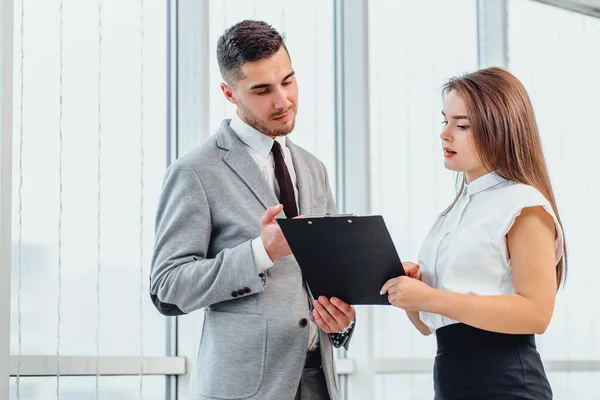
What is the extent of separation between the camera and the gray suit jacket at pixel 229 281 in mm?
2043

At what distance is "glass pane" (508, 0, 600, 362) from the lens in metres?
4.59

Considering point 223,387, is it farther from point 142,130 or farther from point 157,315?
point 142,130

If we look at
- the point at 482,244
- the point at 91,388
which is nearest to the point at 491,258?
the point at 482,244

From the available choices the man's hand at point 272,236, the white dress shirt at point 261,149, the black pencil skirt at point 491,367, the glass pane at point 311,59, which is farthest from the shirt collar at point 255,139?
the glass pane at point 311,59

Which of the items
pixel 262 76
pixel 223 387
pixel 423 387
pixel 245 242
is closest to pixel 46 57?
pixel 262 76

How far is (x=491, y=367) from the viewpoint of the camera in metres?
1.81

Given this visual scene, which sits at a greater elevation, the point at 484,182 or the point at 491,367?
the point at 484,182

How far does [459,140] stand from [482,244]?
0.83 feet

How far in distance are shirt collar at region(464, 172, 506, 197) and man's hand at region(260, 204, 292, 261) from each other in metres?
0.44

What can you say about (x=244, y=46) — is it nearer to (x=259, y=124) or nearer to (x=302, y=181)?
(x=259, y=124)

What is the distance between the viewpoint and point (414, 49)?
13.6 ft

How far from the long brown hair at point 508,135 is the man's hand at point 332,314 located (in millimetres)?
470

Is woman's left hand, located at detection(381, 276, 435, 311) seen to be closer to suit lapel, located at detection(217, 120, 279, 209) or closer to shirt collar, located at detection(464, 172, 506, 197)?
shirt collar, located at detection(464, 172, 506, 197)

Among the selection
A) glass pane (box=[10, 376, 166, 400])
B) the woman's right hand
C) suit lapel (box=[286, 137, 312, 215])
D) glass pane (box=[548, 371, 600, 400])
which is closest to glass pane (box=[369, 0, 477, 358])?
glass pane (box=[548, 371, 600, 400])
